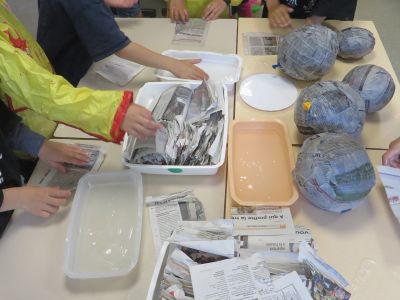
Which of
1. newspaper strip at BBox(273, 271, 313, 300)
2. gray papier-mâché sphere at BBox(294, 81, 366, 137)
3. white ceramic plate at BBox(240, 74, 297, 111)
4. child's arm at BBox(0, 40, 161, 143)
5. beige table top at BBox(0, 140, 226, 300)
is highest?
child's arm at BBox(0, 40, 161, 143)

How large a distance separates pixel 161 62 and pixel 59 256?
0.57 meters

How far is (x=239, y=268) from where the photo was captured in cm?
54

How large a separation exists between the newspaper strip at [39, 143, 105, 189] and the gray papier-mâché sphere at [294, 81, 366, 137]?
0.49 meters

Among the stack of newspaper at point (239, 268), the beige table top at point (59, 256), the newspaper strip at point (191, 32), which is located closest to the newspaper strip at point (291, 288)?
the stack of newspaper at point (239, 268)

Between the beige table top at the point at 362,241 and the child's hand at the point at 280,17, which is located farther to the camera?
the child's hand at the point at 280,17

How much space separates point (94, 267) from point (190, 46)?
760mm

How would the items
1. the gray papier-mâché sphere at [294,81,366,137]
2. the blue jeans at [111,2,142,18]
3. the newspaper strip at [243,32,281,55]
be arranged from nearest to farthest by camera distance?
the gray papier-mâché sphere at [294,81,366,137] → the newspaper strip at [243,32,281,55] → the blue jeans at [111,2,142,18]

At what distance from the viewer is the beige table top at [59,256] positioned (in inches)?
24.6

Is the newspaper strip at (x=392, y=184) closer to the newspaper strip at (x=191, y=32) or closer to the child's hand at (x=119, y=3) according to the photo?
the newspaper strip at (x=191, y=32)

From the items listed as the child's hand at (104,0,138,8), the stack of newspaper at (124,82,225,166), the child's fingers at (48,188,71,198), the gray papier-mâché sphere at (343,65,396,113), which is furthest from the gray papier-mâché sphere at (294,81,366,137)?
the child's hand at (104,0,138,8)

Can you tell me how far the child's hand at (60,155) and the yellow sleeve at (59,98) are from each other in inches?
6.2

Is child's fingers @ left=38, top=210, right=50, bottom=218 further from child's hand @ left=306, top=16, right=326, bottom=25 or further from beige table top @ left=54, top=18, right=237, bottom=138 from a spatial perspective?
child's hand @ left=306, top=16, right=326, bottom=25

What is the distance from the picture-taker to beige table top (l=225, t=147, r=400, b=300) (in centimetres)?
61

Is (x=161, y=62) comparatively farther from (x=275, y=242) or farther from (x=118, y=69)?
(x=275, y=242)
